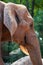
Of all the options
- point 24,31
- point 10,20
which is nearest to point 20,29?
point 24,31

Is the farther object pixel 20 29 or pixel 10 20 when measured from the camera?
pixel 20 29

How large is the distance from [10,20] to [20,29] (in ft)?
0.81

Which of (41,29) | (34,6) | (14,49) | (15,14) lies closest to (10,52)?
(14,49)

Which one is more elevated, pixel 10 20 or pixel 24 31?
pixel 10 20

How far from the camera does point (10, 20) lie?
1491 mm

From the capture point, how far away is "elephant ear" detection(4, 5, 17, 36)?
1.48 metres

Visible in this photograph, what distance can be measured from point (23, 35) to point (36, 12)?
882mm

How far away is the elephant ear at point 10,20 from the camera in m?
1.48

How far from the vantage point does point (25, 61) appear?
2084 millimetres

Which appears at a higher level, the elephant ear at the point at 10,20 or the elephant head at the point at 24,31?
the elephant ear at the point at 10,20

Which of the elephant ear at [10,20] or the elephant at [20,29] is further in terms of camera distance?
the elephant at [20,29]

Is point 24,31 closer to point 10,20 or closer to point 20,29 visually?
point 20,29

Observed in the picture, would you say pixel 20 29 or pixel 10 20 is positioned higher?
pixel 10 20

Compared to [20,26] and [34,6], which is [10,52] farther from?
[20,26]
